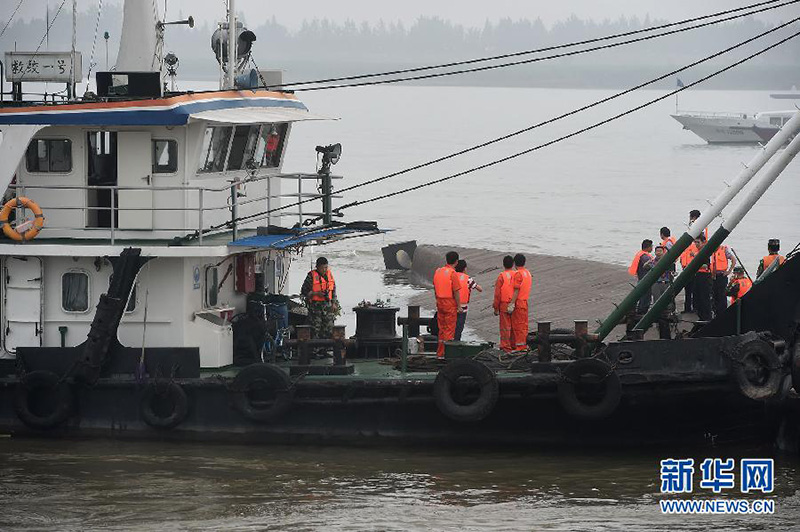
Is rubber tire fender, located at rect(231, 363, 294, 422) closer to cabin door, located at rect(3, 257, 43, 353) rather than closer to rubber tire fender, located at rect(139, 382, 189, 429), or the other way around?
rubber tire fender, located at rect(139, 382, 189, 429)

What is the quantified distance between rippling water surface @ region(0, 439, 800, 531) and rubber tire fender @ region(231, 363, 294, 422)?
1.86 feet

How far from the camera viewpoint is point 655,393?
15602mm

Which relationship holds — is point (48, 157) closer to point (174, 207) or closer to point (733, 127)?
point (174, 207)

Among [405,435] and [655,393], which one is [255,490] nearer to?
[405,435]

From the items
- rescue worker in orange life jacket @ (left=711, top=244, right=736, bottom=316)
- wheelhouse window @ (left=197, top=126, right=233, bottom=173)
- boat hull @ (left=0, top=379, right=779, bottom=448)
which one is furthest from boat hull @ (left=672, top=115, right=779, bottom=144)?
boat hull @ (left=0, top=379, right=779, bottom=448)

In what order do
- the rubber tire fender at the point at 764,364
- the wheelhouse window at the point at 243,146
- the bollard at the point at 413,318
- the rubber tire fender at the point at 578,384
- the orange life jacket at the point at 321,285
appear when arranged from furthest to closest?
the bollard at the point at 413,318
the wheelhouse window at the point at 243,146
the orange life jacket at the point at 321,285
the rubber tire fender at the point at 578,384
the rubber tire fender at the point at 764,364

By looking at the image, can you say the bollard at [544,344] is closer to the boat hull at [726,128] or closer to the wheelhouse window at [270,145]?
the wheelhouse window at [270,145]

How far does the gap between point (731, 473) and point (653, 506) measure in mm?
1307

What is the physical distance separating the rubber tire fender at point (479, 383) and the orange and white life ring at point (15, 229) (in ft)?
16.6

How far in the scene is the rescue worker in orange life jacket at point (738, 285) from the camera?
61.3 feet

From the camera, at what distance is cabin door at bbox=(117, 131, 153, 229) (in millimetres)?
16719

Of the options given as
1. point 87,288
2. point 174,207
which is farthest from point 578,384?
point 87,288

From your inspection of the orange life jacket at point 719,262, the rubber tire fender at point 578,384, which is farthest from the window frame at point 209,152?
the orange life jacket at point 719,262

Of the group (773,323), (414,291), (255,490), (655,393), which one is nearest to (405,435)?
(255,490)
